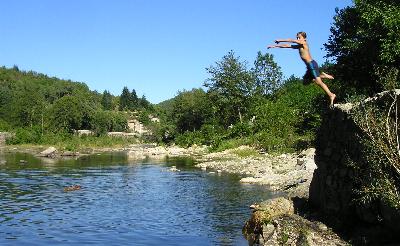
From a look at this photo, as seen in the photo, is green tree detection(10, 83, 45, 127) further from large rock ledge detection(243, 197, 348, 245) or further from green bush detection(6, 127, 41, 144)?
large rock ledge detection(243, 197, 348, 245)

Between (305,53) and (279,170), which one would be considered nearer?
(305,53)

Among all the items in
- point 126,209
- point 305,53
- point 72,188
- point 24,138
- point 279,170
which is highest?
point 24,138

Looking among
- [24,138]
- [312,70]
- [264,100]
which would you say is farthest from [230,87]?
[312,70]

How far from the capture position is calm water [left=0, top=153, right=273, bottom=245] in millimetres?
17844

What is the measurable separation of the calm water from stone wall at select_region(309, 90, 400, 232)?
3755mm

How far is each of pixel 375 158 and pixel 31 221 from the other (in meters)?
15.5

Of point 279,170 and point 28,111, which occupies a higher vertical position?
point 28,111

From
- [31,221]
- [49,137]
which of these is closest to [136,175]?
[31,221]

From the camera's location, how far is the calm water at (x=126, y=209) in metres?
17.8

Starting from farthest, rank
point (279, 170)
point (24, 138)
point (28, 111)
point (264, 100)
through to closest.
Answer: point (28, 111)
point (24, 138)
point (264, 100)
point (279, 170)

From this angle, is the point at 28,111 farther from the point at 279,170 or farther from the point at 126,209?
the point at 126,209

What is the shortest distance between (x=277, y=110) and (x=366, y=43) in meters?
25.5

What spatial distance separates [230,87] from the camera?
89562 mm

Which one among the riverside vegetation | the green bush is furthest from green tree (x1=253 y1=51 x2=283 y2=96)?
the green bush
